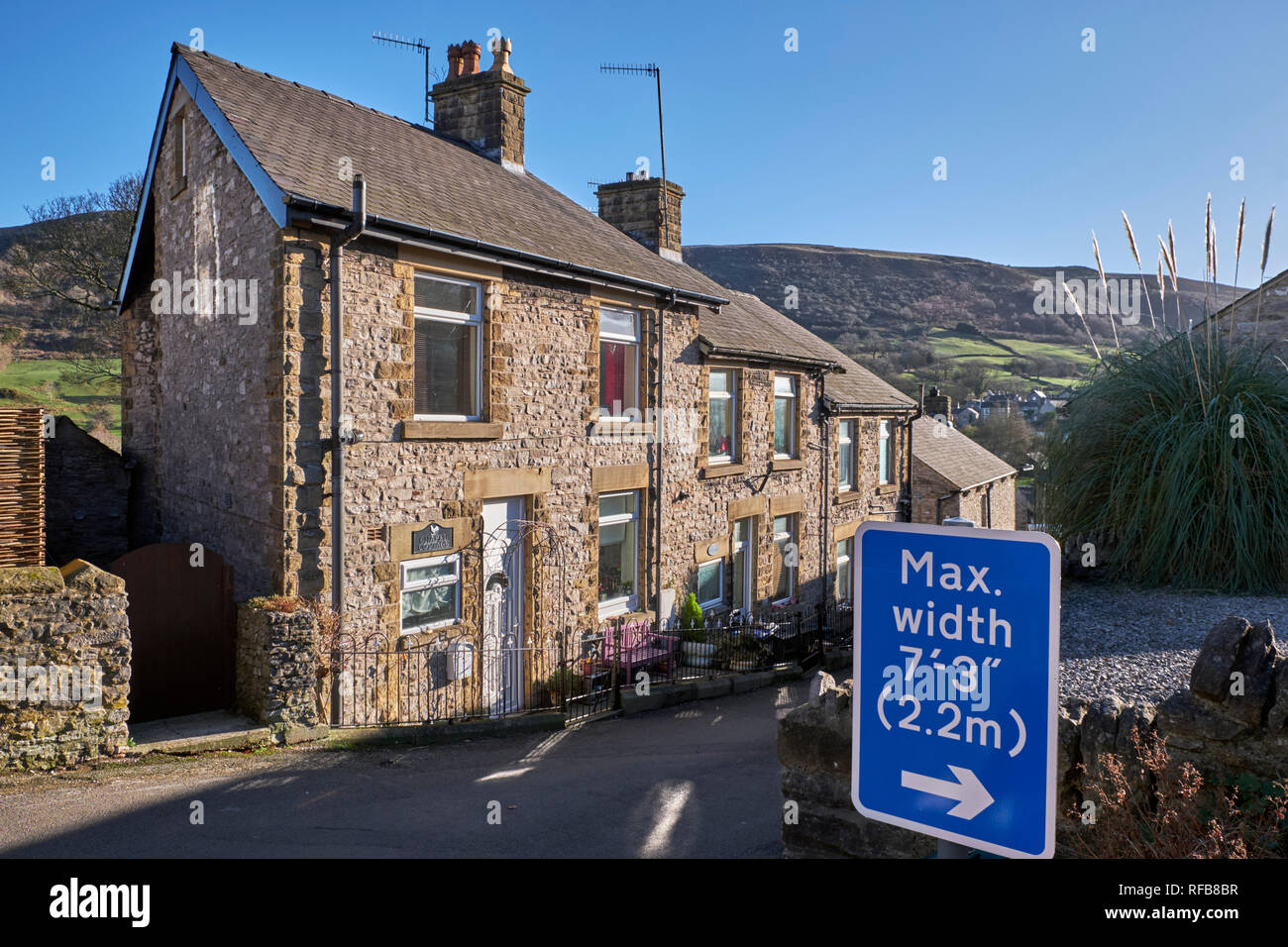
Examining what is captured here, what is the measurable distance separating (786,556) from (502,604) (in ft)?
27.9

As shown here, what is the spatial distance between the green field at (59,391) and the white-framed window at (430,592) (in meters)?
23.0

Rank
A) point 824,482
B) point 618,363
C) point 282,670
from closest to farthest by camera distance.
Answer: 1. point 282,670
2. point 618,363
3. point 824,482

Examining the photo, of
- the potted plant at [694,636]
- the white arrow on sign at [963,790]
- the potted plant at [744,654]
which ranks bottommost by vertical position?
the potted plant at [744,654]

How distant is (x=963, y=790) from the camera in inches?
69.8

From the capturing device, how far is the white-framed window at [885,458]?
22797 millimetres

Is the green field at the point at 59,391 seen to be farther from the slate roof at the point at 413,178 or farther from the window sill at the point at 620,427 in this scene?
the window sill at the point at 620,427

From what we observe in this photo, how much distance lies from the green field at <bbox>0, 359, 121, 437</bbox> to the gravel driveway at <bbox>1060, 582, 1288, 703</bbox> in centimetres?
3033

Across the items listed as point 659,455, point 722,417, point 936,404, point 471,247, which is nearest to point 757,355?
point 722,417

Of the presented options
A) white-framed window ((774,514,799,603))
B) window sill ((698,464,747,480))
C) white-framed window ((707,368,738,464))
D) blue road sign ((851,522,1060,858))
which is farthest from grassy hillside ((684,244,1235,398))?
blue road sign ((851,522,1060,858))

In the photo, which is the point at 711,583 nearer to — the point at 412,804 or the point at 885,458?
the point at 885,458

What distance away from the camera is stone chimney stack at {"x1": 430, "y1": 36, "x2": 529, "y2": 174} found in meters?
15.9

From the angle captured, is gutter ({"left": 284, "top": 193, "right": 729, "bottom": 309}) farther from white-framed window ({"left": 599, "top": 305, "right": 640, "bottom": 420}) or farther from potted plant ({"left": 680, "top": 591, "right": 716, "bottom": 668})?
potted plant ({"left": 680, "top": 591, "right": 716, "bottom": 668})

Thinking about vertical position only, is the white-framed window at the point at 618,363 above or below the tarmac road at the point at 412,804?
above

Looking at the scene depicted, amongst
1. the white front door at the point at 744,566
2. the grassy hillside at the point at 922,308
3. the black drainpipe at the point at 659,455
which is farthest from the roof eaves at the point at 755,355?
the grassy hillside at the point at 922,308
